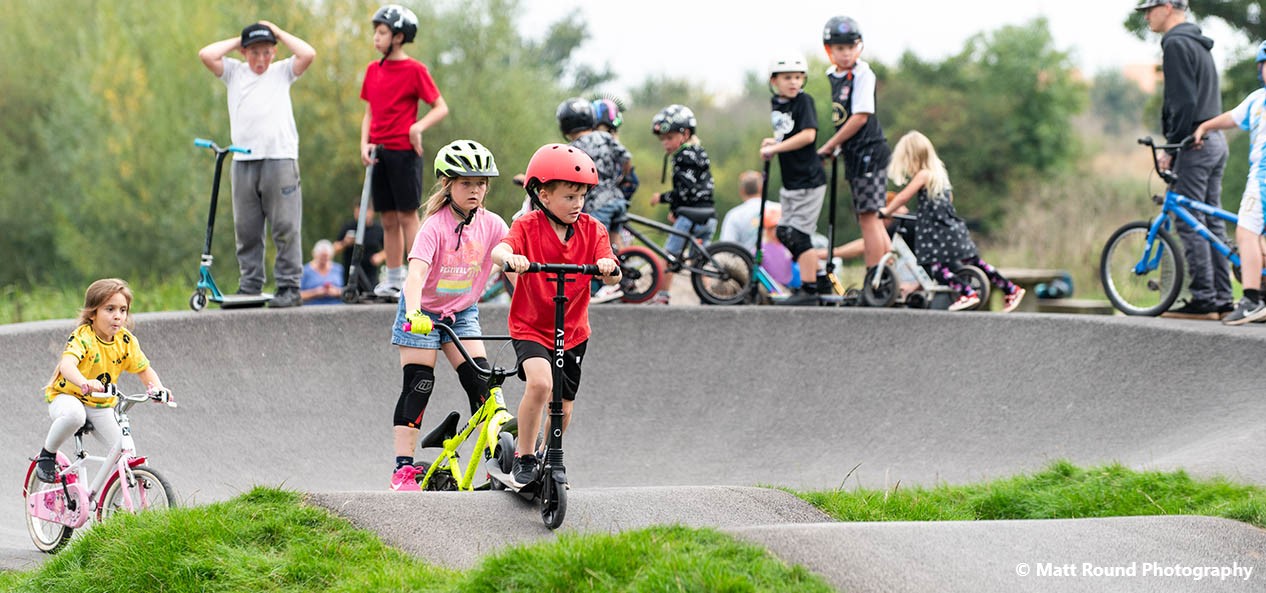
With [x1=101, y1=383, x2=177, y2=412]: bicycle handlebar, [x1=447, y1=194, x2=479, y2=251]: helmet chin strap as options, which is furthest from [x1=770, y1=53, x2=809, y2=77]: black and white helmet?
[x1=101, y1=383, x2=177, y2=412]: bicycle handlebar

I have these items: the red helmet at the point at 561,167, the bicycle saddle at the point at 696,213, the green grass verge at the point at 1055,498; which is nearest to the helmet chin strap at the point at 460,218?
the red helmet at the point at 561,167

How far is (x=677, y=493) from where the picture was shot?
559 cm

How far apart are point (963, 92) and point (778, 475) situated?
117 feet

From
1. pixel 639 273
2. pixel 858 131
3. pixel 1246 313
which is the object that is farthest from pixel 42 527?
pixel 1246 313

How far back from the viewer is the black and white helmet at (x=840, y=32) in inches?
400

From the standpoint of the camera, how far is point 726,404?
9.49 m

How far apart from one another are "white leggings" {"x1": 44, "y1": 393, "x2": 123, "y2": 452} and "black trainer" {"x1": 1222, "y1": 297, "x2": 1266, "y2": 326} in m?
6.67

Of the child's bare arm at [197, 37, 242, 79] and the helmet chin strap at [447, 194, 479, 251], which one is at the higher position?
the child's bare arm at [197, 37, 242, 79]

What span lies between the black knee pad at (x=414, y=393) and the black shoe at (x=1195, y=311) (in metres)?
5.57

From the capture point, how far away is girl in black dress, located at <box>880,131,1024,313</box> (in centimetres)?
1034

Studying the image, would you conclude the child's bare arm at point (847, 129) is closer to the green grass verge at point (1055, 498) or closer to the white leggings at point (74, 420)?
the green grass verge at point (1055, 498)

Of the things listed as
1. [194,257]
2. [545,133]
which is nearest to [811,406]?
[545,133]

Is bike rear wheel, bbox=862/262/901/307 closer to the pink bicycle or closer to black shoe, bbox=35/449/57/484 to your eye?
the pink bicycle

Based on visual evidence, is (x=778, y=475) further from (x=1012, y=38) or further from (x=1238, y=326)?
(x=1012, y=38)
